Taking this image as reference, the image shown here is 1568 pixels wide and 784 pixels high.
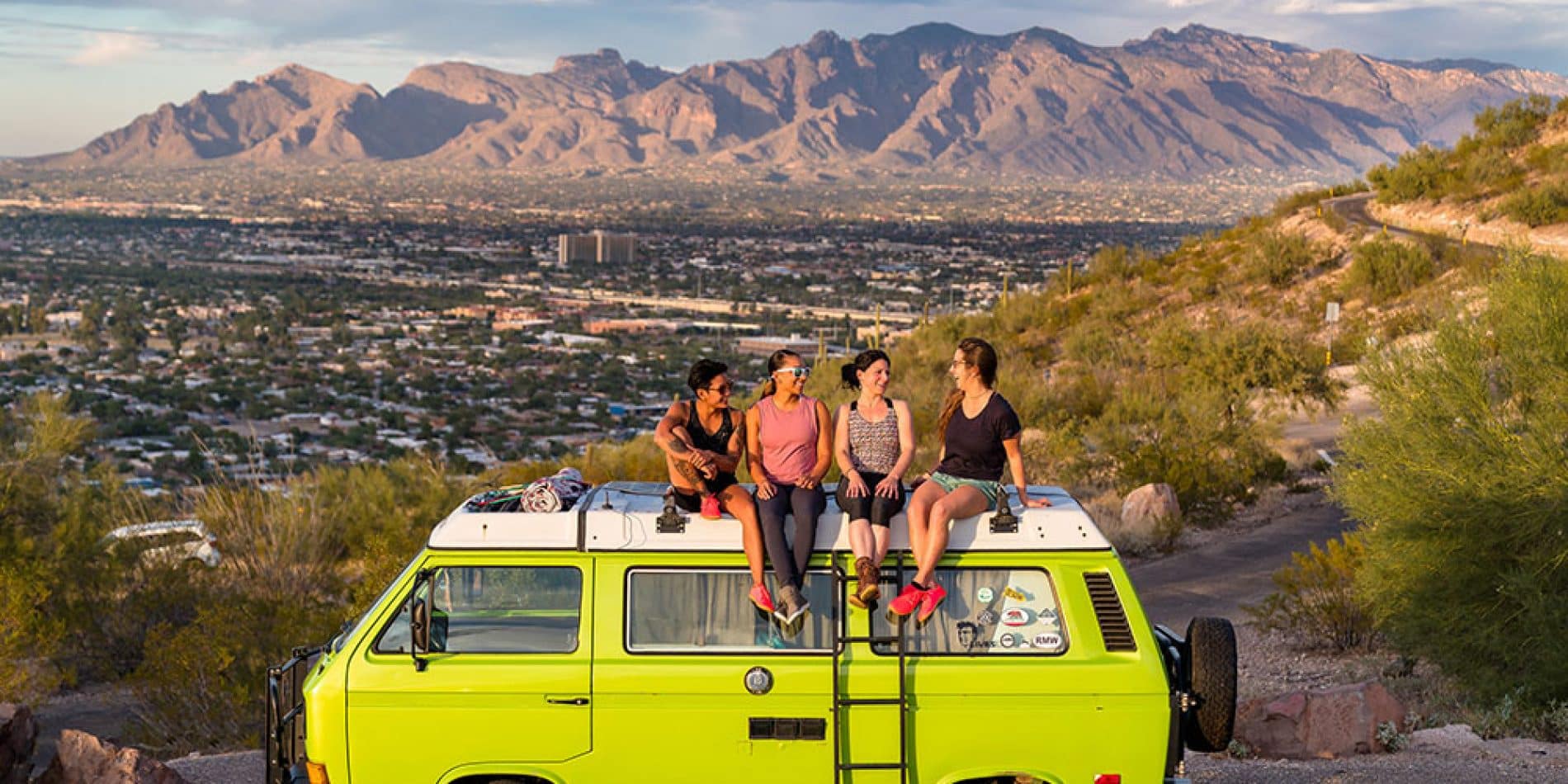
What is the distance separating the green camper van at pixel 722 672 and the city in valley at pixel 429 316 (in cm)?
1190

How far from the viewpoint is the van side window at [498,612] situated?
7.98 metres

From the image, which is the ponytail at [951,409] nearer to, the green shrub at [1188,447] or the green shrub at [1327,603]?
the green shrub at [1327,603]

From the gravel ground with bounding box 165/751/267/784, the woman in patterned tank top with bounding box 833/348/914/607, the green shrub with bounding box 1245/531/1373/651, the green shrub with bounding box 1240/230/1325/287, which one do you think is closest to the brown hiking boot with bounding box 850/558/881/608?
the woman in patterned tank top with bounding box 833/348/914/607

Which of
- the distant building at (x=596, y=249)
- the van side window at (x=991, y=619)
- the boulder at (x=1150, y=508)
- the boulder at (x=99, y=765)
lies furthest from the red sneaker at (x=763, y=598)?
the distant building at (x=596, y=249)

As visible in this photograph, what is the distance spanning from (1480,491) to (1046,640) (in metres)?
6.39

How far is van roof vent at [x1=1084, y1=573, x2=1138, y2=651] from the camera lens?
7883 millimetres

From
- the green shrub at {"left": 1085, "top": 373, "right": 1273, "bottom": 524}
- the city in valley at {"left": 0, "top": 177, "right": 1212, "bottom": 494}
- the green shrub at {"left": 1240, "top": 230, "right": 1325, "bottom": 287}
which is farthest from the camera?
the city in valley at {"left": 0, "top": 177, "right": 1212, "bottom": 494}

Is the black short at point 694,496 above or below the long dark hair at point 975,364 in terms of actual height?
below

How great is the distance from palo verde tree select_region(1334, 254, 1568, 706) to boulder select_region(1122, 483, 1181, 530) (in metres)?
8.03

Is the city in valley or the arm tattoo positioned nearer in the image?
the arm tattoo

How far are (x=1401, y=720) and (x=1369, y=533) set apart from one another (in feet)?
8.67

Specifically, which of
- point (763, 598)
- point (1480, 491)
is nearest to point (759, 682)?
point (763, 598)

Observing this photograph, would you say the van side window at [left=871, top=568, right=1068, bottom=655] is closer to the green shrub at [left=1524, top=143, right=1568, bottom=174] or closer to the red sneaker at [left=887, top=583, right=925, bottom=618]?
the red sneaker at [left=887, top=583, right=925, bottom=618]

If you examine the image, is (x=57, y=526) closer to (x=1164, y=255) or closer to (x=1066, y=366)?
(x=1066, y=366)
